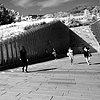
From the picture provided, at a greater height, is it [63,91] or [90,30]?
[90,30]

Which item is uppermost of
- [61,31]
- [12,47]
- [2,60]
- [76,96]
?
[61,31]

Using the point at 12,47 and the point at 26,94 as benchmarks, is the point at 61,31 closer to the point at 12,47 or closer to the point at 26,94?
the point at 12,47

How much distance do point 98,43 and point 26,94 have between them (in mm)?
17382

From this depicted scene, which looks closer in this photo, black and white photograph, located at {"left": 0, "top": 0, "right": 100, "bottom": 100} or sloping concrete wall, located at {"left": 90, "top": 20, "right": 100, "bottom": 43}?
black and white photograph, located at {"left": 0, "top": 0, "right": 100, "bottom": 100}

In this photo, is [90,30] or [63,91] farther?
[90,30]

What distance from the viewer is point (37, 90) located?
579 cm

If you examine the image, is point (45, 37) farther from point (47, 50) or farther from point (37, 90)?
point (37, 90)

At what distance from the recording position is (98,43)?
2106 centimetres

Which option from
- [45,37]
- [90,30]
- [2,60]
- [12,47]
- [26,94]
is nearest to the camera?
[26,94]

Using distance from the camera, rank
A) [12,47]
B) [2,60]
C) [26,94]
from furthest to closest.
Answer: [12,47] < [2,60] < [26,94]

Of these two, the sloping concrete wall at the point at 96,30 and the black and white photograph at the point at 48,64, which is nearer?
the black and white photograph at the point at 48,64

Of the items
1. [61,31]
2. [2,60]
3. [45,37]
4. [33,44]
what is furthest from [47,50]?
[2,60]

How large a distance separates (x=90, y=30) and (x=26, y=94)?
18.4 meters

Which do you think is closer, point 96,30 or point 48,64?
point 48,64
